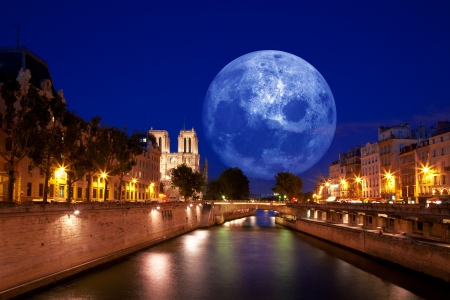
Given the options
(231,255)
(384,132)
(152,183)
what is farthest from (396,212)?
(152,183)

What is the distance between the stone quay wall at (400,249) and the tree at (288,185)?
120873 millimetres

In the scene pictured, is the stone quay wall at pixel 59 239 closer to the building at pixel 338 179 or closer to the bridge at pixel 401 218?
the bridge at pixel 401 218

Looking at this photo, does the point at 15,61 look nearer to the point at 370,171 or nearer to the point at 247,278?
the point at 247,278

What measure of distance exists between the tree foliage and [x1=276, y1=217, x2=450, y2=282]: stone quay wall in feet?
342

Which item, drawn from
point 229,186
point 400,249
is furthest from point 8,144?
point 229,186

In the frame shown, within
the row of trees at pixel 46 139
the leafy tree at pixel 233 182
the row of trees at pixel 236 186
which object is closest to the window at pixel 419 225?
the row of trees at pixel 46 139

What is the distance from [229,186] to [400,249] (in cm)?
14344

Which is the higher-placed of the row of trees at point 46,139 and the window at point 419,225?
the row of trees at point 46,139

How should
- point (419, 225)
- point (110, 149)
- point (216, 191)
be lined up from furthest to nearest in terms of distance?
1. point (216, 191)
2. point (110, 149)
3. point (419, 225)

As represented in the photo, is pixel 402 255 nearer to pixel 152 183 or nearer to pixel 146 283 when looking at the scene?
pixel 146 283

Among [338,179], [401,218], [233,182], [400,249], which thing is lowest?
[400,249]

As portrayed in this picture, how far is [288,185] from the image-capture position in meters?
194

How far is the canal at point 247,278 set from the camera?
3597cm

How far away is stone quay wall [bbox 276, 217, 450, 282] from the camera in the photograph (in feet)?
122
